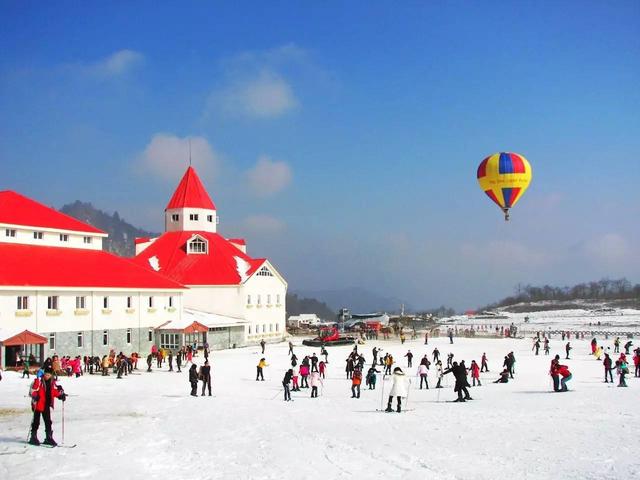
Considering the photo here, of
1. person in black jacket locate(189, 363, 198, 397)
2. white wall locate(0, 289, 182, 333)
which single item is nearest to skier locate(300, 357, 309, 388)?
person in black jacket locate(189, 363, 198, 397)

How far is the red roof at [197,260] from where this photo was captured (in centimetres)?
6178

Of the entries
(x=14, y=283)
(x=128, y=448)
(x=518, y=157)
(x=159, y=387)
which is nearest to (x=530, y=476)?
(x=128, y=448)

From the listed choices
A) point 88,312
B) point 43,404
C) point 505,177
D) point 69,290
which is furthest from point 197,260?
point 43,404

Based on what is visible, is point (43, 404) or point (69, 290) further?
point (69, 290)

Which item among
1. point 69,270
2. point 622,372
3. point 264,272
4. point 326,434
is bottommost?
point 326,434

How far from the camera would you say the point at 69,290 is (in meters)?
41.2

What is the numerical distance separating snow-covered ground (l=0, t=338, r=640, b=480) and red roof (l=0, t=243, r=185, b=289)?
11926mm

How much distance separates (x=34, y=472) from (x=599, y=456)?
1127 centimetres

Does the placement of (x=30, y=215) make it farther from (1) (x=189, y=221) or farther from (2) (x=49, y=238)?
(1) (x=189, y=221)

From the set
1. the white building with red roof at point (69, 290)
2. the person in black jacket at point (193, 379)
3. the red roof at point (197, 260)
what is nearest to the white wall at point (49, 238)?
the white building with red roof at point (69, 290)

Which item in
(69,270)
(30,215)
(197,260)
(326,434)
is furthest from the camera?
(197,260)

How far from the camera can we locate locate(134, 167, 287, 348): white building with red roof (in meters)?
60.9

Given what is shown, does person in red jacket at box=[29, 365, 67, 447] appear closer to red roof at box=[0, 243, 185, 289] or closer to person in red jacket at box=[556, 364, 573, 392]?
person in red jacket at box=[556, 364, 573, 392]

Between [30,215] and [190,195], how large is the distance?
82.9 feet
